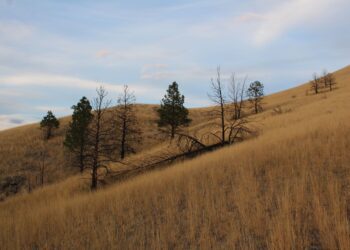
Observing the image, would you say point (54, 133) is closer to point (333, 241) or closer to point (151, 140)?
point (151, 140)

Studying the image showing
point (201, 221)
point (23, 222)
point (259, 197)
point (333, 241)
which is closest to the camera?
point (333, 241)

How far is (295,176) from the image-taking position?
7.54 metres

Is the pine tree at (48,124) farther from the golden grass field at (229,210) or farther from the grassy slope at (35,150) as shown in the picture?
the golden grass field at (229,210)

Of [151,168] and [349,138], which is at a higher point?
[349,138]

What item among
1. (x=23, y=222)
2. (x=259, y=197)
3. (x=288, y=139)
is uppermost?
(x=288, y=139)

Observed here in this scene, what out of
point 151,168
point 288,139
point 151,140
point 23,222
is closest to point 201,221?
point 23,222

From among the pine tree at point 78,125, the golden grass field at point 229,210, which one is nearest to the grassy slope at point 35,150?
the pine tree at point 78,125

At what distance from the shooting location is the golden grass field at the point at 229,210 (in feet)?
16.9

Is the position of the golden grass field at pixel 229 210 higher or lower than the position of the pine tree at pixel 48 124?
lower

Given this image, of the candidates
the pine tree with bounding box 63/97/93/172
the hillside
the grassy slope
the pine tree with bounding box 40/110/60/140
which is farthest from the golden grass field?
the pine tree with bounding box 40/110/60/140

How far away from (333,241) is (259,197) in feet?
7.70

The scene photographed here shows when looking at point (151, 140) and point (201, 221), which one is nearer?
point (201, 221)

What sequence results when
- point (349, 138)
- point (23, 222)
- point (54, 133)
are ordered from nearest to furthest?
point (23, 222) → point (349, 138) → point (54, 133)

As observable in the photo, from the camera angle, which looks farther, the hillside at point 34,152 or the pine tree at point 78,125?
the hillside at point 34,152
